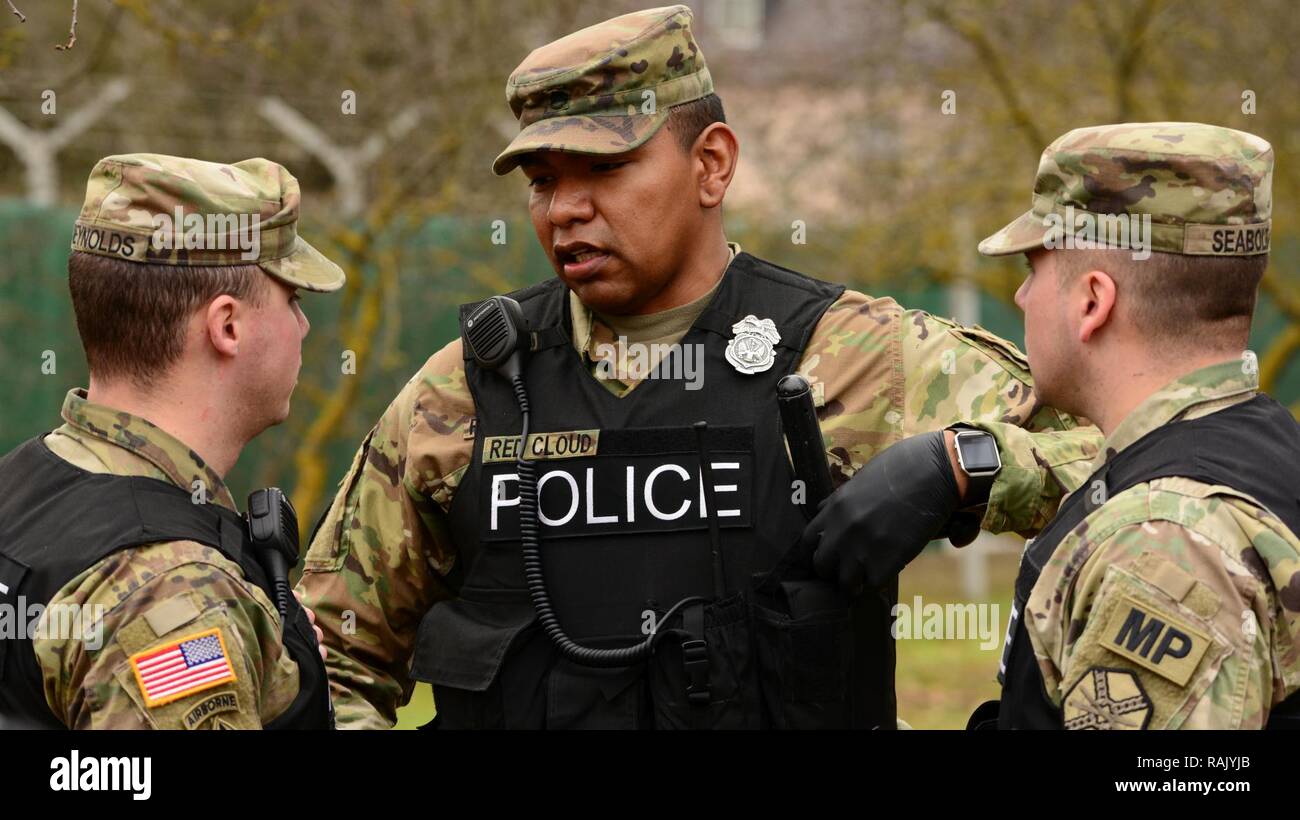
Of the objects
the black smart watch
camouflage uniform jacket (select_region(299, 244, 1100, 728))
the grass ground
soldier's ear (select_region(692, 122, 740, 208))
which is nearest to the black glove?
the black smart watch

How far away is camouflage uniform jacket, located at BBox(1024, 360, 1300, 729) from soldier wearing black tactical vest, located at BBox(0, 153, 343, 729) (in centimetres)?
131

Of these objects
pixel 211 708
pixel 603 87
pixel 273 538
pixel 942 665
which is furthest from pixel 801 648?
pixel 942 665

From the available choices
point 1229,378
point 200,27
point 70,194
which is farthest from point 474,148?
point 1229,378

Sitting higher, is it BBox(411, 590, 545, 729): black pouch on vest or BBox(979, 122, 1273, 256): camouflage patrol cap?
BBox(979, 122, 1273, 256): camouflage patrol cap

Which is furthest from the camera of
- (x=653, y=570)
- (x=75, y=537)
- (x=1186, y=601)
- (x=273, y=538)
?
(x=653, y=570)

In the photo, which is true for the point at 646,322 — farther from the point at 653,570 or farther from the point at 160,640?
the point at 160,640

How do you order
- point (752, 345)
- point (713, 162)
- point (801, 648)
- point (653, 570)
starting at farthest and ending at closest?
point (713, 162) → point (752, 345) → point (653, 570) → point (801, 648)

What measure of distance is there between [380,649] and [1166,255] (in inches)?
74.3

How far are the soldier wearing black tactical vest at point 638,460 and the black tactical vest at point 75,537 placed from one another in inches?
21.0

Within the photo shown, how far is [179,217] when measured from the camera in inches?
106

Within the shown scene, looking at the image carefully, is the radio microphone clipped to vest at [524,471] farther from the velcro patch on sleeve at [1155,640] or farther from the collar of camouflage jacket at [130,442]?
the velcro patch on sleeve at [1155,640]

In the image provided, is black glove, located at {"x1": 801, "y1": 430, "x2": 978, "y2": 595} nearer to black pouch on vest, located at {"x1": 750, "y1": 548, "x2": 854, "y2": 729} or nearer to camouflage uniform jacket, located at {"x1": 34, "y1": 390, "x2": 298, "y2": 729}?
black pouch on vest, located at {"x1": 750, "y1": 548, "x2": 854, "y2": 729}

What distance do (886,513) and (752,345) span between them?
1.91 feet

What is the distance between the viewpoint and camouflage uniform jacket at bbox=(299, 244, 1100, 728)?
10.5 feet
